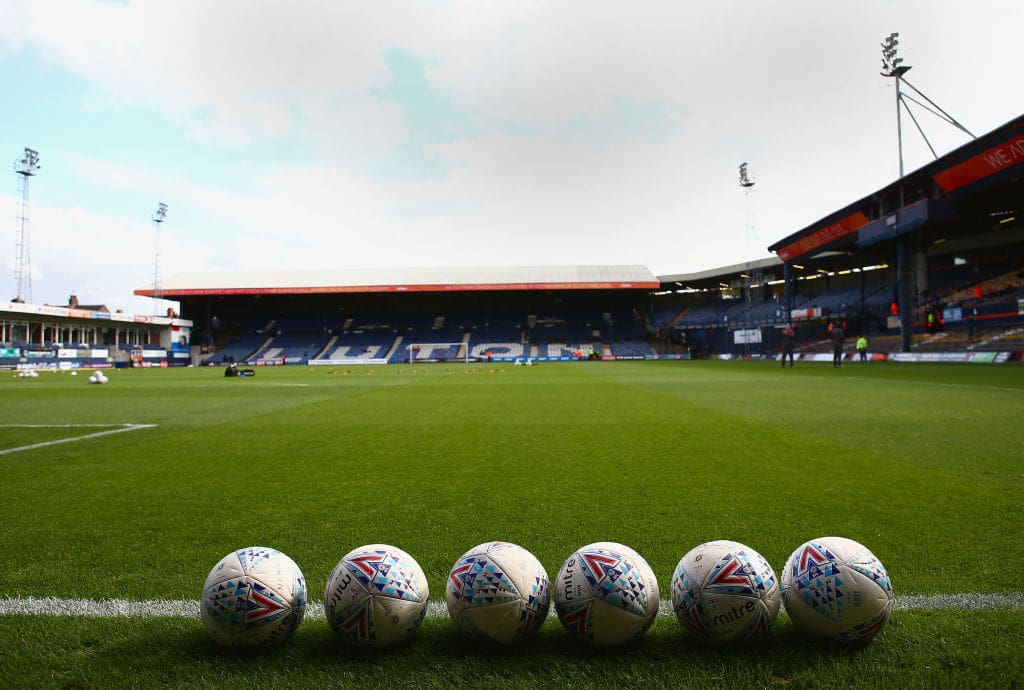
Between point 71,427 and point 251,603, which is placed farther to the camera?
point 71,427

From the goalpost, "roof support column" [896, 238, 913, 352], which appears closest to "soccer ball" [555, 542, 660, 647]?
"roof support column" [896, 238, 913, 352]

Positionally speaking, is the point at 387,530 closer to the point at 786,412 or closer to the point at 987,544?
the point at 987,544

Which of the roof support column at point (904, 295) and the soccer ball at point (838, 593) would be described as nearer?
the soccer ball at point (838, 593)

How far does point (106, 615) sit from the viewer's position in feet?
7.51

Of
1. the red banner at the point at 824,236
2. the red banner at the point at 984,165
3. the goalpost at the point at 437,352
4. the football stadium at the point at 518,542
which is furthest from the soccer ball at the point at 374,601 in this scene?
the goalpost at the point at 437,352

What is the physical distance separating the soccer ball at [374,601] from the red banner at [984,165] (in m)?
29.0

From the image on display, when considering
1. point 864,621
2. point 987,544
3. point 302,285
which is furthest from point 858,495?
point 302,285

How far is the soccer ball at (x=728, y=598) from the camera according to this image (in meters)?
2.00

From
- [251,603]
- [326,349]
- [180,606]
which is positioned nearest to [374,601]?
[251,603]

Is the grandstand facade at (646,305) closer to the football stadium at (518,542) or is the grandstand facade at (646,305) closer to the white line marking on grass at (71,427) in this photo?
the football stadium at (518,542)

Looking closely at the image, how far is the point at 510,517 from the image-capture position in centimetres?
354

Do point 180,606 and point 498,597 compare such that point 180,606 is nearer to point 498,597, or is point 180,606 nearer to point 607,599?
point 498,597

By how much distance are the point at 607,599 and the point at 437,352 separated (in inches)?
2097

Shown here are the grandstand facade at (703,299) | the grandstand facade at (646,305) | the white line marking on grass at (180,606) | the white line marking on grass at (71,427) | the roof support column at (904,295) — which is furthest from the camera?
the roof support column at (904,295)
